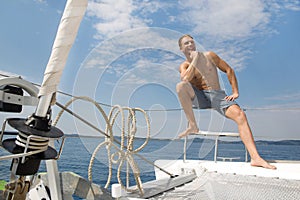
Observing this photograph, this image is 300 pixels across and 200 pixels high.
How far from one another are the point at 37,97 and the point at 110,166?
0.77 metres

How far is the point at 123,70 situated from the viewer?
111 centimetres

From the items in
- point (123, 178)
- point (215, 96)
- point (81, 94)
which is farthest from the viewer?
point (215, 96)

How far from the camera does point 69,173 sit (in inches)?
34.1

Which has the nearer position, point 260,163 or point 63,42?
point 63,42

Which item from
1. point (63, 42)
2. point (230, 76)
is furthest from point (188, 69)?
point (63, 42)

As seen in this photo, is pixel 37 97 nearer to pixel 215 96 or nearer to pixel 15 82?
pixel 15 82

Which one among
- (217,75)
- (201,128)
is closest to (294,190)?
(201,128)

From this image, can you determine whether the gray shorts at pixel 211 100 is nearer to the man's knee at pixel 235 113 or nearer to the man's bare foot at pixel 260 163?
the man's knee at pixel 235 113

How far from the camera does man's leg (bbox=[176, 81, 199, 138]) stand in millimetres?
1308

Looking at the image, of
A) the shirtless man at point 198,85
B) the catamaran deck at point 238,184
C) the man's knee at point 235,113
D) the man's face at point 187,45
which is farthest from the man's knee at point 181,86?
the man's knee at point 235,113

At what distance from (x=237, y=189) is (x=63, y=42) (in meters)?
1.29

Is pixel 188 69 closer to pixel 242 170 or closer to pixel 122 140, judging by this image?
pixel 122 140

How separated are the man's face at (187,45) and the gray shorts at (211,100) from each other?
0.67 ft

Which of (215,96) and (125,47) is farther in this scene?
(215,96)
